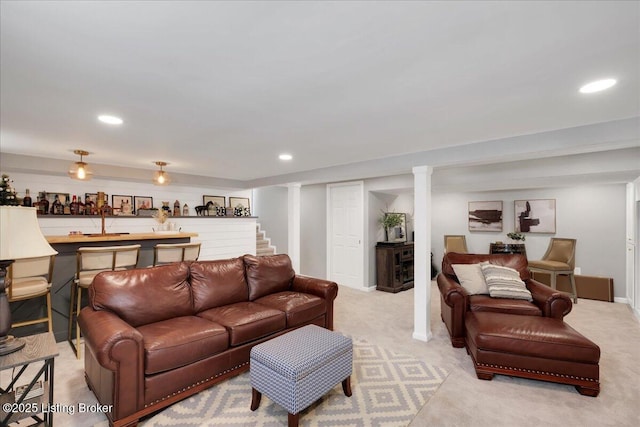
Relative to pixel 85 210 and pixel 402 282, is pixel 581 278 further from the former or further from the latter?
pixel 85 210

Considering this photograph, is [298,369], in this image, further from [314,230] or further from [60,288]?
[314,230]

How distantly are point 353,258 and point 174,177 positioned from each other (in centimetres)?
360

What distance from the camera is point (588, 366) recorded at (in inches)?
93.7

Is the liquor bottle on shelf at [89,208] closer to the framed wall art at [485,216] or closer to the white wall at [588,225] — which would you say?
the framed wall art at [485,216]

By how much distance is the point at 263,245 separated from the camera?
295 inches

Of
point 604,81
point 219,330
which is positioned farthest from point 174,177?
point 604,81

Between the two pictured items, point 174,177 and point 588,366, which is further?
point 174,177

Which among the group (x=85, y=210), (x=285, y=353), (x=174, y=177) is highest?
(x=174, y=177)

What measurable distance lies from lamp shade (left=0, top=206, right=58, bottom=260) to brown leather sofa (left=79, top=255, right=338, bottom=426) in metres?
0.68

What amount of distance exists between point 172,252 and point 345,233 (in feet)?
10.9

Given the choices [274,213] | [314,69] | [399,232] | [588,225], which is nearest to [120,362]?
[314,69]

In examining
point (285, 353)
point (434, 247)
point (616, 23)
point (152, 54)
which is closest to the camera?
point (616, 23)

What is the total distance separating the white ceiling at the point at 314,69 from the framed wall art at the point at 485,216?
406cm

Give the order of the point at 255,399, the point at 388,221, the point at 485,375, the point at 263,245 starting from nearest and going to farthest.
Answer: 1. the point at 255,399
2. the point at 485,375
3. the point at 388,221
4. the point at 263,245
